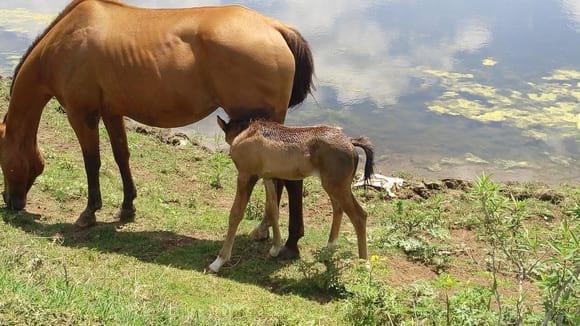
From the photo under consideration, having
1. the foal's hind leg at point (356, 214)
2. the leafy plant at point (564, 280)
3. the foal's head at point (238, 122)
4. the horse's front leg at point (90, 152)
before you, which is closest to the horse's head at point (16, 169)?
the horse's front leg at point (90, 152)

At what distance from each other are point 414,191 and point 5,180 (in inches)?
221

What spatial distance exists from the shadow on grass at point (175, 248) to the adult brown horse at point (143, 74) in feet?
0.93

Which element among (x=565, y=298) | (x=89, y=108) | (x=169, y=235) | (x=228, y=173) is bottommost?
(x=228, y=173)

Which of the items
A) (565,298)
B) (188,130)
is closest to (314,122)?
(188,130)

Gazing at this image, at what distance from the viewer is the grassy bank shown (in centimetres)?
385

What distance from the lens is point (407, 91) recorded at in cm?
1625

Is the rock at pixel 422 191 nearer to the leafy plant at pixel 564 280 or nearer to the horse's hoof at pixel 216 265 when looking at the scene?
the horse's hoof at pixel 216 265

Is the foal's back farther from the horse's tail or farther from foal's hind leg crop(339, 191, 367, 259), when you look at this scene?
the horse's tail

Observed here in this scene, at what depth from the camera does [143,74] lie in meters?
6.29

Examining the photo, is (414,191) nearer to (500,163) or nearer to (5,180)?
(500,163)

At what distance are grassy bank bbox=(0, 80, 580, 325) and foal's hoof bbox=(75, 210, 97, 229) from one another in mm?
160

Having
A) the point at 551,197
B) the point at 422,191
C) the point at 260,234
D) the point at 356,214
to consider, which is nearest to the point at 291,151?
the point at 356,214

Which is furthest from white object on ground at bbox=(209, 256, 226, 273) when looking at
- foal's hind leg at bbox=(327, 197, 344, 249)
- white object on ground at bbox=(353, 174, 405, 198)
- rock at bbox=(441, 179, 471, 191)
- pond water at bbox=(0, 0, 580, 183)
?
pond water at bbox=(0, 0, 580, 183)

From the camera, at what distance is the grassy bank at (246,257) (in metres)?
3.85
